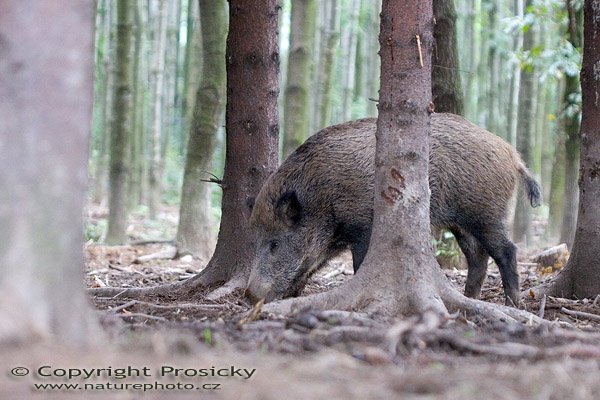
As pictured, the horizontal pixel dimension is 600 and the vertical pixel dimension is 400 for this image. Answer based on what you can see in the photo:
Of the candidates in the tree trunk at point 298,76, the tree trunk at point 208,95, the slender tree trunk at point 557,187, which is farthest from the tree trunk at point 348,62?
the tree trunk at point 208,95

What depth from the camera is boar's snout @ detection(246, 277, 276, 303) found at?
675 cm

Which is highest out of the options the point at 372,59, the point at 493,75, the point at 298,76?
the point at 372,59

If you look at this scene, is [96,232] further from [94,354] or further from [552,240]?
[94,354]

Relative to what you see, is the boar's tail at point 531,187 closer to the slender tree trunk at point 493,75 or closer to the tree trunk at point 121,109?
the tree trunk at point 121,109

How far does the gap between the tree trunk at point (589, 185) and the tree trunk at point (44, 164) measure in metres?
4.69

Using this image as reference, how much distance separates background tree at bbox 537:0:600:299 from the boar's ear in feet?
7.62

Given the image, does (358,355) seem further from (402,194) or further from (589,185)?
(589,185)

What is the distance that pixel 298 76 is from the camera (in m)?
12.0

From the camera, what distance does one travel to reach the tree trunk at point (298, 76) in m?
12.0

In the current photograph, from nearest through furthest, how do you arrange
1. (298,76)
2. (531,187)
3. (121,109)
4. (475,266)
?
(531,187)
(475,266)
(298,76)
(121,109)

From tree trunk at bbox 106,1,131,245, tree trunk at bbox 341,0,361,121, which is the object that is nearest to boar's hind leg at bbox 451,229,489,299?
tree trunk at bbox 106,1,131,245

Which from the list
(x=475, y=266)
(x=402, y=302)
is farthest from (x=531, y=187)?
(x=402, y=302)

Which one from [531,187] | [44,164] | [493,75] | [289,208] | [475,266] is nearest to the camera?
[44,164]

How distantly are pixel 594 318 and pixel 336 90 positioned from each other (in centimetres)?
3119
